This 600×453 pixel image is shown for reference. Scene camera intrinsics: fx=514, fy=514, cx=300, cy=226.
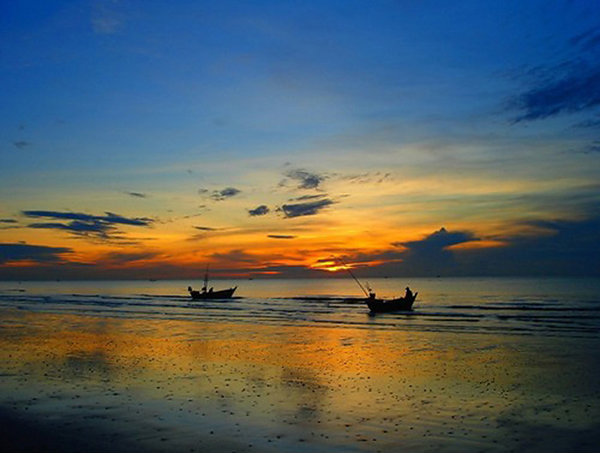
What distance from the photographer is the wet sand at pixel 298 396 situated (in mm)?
11734

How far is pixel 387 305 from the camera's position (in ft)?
187

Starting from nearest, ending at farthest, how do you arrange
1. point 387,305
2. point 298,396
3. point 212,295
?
1. point 298,396
2. point 387,305
3. point 212,295

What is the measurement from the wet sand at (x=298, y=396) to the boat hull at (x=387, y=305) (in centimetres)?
2603

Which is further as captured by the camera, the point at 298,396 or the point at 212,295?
the point at 212,295

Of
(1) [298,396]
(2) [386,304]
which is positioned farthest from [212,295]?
(1) [298,396]

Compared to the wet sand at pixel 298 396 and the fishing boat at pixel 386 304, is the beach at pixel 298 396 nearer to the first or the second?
the wet sand at pixel 298 396

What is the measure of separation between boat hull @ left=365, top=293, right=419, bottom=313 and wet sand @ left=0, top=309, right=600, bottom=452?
26.0 metres

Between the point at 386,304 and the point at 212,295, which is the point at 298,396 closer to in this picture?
the point at 386,304

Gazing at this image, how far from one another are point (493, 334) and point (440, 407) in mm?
22894

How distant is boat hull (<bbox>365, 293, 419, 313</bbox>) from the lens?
56.1m

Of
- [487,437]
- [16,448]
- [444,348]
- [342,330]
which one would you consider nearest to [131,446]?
[16,448]

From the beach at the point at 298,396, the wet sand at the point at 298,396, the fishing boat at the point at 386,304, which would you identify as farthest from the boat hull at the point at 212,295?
the wet sand at the point at 298,396

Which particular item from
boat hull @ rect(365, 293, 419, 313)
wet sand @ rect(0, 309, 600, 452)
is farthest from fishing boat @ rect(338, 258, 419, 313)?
wet sand @ rect(0, 309, 600, 452)

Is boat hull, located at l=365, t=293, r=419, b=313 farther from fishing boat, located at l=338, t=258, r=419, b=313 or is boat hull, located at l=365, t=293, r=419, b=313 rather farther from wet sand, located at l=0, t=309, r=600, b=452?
wet sand, located at l=0, t=309, r=600, b=452
